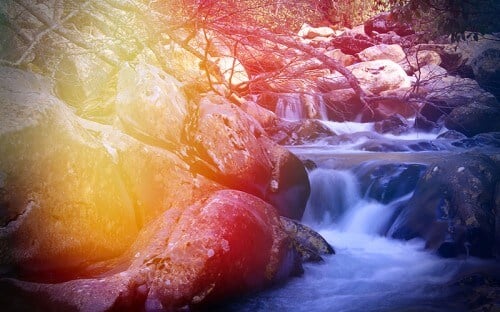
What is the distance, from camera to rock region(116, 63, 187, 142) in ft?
17.3

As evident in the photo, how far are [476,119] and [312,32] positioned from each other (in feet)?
29.0

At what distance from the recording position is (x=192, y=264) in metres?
3.53

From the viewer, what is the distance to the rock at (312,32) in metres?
17.3

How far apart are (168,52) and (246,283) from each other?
587cm

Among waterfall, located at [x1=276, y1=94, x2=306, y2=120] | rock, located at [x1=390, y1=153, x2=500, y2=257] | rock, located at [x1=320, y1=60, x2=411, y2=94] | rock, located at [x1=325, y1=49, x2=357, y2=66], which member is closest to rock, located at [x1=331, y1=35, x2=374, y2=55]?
rock, located at [x1=325, y1=49, x2=357, y2=66]

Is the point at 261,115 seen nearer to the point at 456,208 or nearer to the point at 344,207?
the point at 344,207

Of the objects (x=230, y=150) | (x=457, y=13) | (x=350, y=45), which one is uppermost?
(x=350, y=45)

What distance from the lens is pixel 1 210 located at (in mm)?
3381

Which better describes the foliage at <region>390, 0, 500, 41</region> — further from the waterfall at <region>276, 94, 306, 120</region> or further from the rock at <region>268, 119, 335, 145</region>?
the waterfall at <region>276, 94, 306, 120</region>

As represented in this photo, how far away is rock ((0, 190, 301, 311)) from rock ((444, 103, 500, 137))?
312 inches

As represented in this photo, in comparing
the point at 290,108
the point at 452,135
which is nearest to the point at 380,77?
the point at 452,135

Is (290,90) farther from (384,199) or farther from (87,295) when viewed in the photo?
(87,295)

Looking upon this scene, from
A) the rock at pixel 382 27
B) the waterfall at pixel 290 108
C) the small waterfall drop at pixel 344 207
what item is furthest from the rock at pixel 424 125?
the rock at pixel 382 27

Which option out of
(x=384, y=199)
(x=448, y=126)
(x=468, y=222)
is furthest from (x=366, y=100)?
(x=448, y=126)
